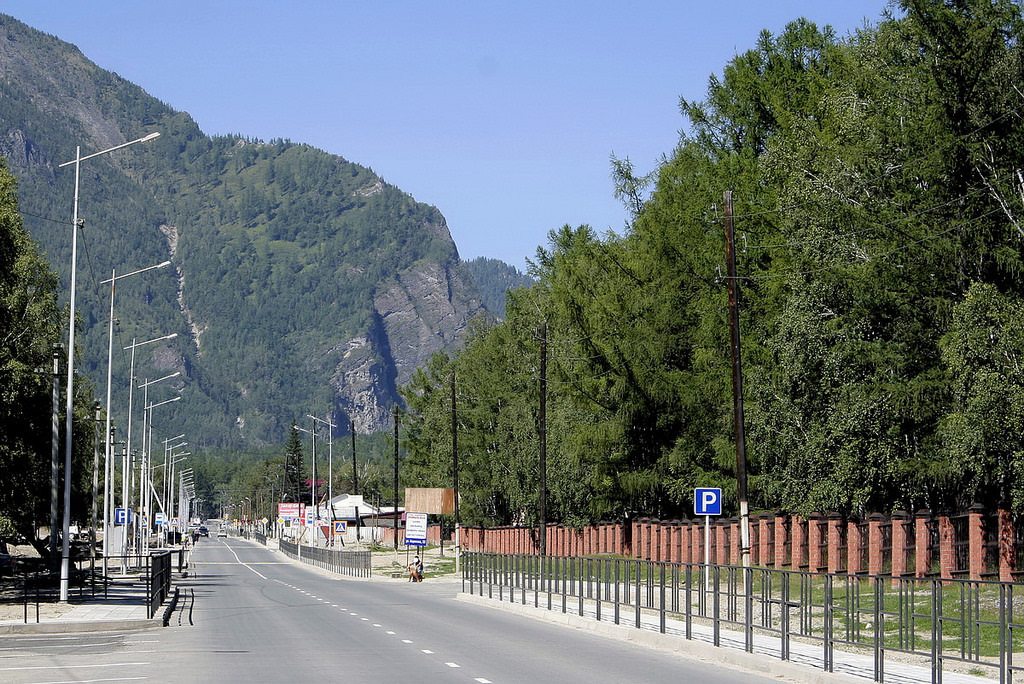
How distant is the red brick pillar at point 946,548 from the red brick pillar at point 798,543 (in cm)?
767

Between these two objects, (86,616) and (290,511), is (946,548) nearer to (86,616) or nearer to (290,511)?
(86,616)

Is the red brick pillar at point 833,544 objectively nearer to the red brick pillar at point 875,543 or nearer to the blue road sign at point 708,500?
the red brick pillar at point 875,543

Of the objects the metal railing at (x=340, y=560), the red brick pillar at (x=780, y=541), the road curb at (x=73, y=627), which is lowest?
the metal railing at (x=340, y=560)

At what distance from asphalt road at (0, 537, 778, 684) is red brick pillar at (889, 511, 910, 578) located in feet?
29.6

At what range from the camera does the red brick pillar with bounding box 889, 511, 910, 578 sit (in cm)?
3478

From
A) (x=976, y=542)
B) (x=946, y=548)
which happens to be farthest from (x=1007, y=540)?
(x=946, y=548)

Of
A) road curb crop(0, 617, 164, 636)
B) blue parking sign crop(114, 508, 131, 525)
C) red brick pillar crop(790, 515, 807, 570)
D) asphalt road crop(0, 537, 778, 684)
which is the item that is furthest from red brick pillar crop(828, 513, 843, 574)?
blue parking sign crop(114, 508, 131, 525)

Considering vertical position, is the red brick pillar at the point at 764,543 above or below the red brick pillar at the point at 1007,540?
below

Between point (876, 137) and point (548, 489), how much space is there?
3687 centimetres

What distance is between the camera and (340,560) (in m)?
82.1

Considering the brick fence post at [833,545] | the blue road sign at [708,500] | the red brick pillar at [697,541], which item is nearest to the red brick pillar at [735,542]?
the red brick pillar at [697,541]

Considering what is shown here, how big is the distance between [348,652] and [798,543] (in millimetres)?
21007

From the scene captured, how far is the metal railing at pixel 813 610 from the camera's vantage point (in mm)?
15930

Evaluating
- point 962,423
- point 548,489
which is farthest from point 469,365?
point 962,423
